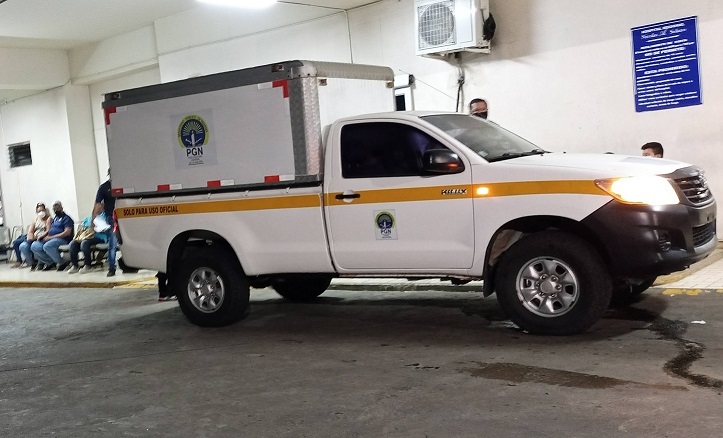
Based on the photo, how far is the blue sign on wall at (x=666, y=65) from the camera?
10.5 m

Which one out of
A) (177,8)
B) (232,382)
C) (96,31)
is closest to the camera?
(232,382)

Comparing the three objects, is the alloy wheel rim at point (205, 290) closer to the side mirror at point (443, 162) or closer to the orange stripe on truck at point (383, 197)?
the orange stripe on truck at point (383, 197)

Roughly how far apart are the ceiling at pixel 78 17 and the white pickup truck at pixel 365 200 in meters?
5.80

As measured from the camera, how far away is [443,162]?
700cm

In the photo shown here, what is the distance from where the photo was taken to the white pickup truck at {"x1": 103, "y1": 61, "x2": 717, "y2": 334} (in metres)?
6.52

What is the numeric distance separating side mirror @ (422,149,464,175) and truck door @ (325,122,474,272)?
52mm

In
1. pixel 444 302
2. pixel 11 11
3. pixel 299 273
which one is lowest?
pixel 444 302

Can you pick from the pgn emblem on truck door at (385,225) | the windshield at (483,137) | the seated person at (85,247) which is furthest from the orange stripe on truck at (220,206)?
the seated person at (85,247)

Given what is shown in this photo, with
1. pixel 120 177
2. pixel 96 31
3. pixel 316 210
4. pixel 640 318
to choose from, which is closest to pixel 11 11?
pixel 96 31

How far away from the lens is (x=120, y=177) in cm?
913

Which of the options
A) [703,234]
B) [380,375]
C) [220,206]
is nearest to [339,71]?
[220,206]

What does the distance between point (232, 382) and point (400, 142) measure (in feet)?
8.88

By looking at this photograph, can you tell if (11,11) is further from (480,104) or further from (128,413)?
(128,413)

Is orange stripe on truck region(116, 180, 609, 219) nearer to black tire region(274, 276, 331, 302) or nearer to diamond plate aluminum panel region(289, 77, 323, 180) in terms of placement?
diamond plate aluminum panel region(289, 77, 323, 180)
